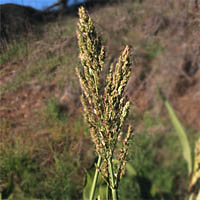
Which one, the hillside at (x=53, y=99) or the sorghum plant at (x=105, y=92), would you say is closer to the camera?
the sorghum plant at (x=105, y=92)

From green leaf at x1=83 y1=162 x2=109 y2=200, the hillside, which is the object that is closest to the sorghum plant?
the hillside

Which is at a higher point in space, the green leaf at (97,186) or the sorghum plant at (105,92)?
the sorghum plant at (105,92)

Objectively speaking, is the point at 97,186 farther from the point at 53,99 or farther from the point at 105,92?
the point at 53,99

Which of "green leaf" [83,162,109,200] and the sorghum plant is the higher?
the sorghum plant

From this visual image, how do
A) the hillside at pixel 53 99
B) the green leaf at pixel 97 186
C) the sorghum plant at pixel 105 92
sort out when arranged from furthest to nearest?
the hillside at pixel 53 99 → the green leaf at pixel 97 186 → the sorghum plant at pixel 105 92

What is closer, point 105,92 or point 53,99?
point 105,92

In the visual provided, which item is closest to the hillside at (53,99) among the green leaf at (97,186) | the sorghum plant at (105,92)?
the sorghum plant at (105,92)

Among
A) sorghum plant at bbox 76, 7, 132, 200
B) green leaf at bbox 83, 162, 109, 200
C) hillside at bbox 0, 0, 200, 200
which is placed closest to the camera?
sorghum plant at bbox 76, 7, 132, 200

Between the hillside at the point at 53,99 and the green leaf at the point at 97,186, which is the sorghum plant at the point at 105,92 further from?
the green leaf at the point at 97,186

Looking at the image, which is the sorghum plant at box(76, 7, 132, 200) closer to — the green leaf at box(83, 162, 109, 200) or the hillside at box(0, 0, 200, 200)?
the hillside at box(0, 0, 200, 200)

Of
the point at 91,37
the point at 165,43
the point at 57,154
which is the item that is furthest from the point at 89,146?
the point at 165,43

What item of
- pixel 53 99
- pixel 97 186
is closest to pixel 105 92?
pixel 97 186

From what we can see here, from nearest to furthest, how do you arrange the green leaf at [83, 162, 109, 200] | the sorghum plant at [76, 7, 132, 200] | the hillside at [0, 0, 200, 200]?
the sorghum plant at [76, 7, 132, 200], the green leaf at [83, 162, 109, 200], the hillside at [0, 0, 200, 200]

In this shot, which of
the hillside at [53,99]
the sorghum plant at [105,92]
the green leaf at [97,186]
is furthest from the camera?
the hillside at [53,99]
